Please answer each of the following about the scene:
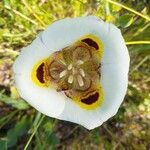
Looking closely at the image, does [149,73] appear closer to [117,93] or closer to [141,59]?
[141,59]

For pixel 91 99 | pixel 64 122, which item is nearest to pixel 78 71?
pixel 91 99

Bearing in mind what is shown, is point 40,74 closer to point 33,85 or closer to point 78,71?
Result: point 33,85

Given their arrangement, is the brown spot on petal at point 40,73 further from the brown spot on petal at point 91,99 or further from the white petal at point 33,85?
the brown spot on petal at point 91,99

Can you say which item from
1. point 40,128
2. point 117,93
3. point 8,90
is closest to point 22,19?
point 8,90

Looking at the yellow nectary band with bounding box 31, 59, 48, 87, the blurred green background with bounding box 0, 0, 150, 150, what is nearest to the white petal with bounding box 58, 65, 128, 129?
the yellow nectary band with bounding box 31, 59, 48, 87

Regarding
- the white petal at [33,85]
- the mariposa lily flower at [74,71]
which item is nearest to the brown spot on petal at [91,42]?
the mariposa lily flower at [74,71]

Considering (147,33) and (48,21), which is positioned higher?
(48,21)
